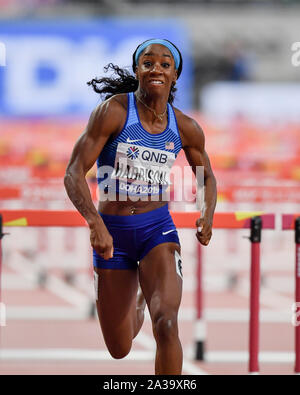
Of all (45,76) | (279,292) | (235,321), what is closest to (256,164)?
(279,292)

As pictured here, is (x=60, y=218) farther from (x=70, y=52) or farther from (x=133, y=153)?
(x=70, y=52)

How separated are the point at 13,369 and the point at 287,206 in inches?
188

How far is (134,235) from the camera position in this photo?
4656mm

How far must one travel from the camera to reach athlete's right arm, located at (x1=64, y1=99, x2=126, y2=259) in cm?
423

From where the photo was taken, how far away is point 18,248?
10961 millimetres

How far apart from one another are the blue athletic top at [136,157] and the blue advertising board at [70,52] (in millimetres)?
13409

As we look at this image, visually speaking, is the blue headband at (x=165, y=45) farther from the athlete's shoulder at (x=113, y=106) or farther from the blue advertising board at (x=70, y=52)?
the blue advertising board at (x=70, y=52)

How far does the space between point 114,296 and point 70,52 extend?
14118 millimetres

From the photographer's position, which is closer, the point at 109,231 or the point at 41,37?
the point at 109,231

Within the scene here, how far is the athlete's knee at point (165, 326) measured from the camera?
422cm

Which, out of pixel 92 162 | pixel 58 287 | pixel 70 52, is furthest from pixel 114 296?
pixel 70 52

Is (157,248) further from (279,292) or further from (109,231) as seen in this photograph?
(279,292)

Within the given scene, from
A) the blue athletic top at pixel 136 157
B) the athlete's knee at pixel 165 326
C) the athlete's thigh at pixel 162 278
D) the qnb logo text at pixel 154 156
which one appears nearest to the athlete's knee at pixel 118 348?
the athlete's thigh at pixel 162 278

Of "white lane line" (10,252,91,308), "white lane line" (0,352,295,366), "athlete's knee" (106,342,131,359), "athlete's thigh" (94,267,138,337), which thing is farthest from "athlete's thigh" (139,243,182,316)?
"white lane line" (10,252,91,308)
